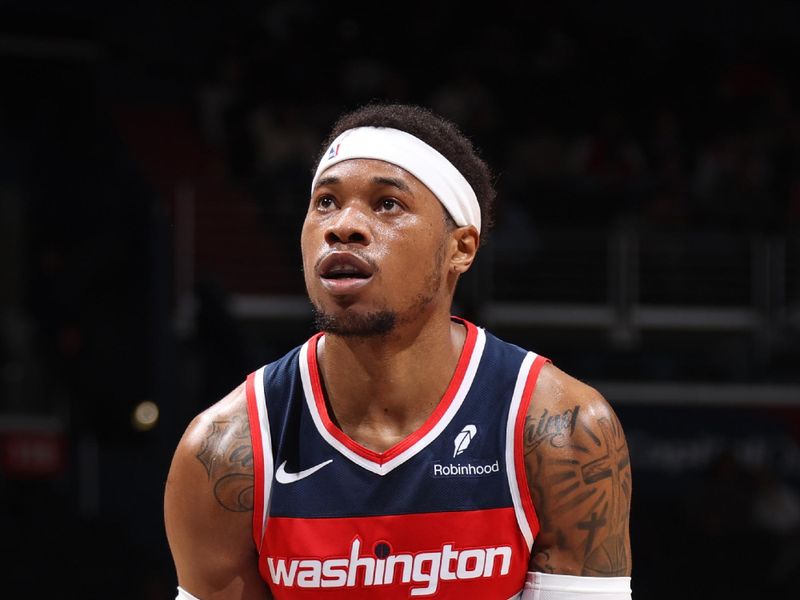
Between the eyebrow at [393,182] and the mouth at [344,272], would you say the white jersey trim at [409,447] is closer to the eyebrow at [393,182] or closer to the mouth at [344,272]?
the mouth at [344,272]

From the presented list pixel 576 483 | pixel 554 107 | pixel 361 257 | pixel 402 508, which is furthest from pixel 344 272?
pixel 554 107

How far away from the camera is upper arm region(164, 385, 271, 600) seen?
2.49 meters

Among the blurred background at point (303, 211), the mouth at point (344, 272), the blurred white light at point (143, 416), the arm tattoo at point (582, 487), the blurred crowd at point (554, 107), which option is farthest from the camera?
the blurred crowd at point (554, 107)

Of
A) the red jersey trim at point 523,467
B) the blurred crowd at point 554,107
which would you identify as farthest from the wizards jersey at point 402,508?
the blurred crowd at point 554,107

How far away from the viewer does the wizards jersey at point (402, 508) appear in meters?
2.46

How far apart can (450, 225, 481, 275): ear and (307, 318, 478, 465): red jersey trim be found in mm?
191

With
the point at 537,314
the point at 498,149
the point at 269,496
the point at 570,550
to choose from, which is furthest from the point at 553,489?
the point at 498,149

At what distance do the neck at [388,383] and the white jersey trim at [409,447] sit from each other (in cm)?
5

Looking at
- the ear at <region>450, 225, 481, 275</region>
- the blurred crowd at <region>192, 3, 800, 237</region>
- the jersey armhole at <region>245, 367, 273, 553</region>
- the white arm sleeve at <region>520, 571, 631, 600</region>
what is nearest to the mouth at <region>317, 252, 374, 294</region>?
the ear at <region>450, 225, 481, 275</region>

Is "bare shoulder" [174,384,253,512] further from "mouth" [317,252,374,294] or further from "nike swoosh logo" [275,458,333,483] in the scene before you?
"mouth" [317,252,374,294]

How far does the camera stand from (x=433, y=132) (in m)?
2.56

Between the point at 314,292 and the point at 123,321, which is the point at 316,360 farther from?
the point at 123,321

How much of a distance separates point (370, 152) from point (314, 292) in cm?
31

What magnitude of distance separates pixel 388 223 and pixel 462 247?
0.23m
